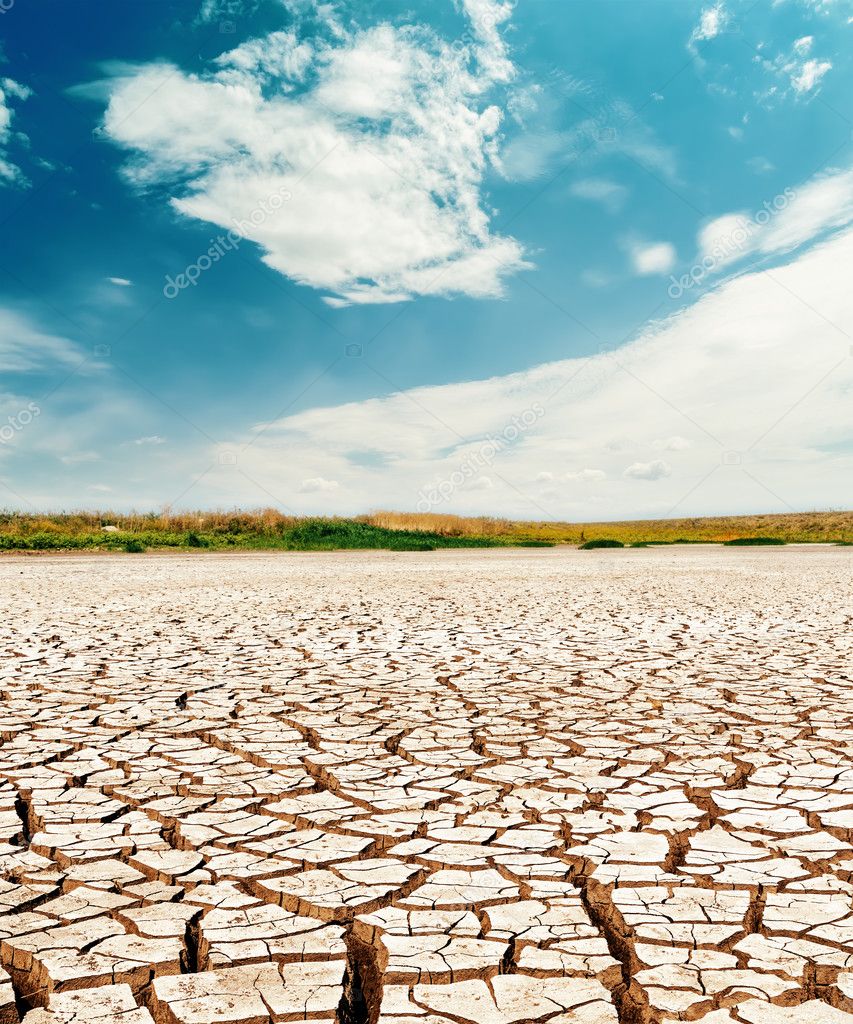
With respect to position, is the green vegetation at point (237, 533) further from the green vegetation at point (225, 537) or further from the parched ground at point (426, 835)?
the parched ground at point (426, 835)

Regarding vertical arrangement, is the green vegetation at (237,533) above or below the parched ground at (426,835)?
above

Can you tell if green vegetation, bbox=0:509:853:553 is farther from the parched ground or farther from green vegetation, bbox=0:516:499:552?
the parched ground

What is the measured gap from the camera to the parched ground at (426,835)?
5.12 feet

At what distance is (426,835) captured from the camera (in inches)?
90.4

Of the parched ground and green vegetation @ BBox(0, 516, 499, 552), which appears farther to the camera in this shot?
green vegetation @ BBox(0, 516, 499, 552)

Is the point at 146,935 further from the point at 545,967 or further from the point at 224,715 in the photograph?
the point at 224,715

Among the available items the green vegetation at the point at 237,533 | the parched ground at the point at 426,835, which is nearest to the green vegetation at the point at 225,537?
the green vegetation at the point at 237,533

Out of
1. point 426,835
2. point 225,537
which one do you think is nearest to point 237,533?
point 225,537

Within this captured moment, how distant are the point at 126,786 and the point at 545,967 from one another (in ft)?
5.67

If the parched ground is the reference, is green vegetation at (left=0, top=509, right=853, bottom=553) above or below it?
above

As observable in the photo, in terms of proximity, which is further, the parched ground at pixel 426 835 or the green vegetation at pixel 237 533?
the green vegetation at pixel 237 533

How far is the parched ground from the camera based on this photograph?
1562 millimetres

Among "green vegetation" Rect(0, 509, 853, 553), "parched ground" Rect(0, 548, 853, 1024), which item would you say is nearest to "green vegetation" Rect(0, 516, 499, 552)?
"green vegetation" Rect(0, 509, 853, 553)

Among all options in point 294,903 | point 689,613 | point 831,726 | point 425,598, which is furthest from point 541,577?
point 294,903
